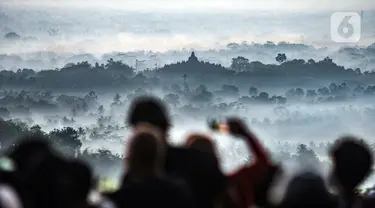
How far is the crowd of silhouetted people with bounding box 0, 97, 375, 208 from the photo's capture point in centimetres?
923

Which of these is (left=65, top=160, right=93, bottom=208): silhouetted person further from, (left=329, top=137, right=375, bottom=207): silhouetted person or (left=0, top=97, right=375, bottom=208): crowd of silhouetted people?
(left=329, top=137, right=375, bottom=207): silhouetted person

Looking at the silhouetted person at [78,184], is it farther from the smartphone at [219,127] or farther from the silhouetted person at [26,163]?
the smartphone at [219,127]

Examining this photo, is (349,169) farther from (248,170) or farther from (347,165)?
(248,170)

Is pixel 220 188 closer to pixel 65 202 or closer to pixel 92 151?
pixel 65 202

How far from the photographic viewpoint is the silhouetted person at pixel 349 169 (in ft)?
35.9

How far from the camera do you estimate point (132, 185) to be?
9.99m

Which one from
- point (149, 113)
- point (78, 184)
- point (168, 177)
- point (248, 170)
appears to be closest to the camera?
point (78, 184)

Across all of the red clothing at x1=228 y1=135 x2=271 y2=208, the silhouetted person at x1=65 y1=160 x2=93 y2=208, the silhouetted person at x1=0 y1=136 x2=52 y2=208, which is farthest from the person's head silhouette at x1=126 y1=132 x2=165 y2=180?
the red clothing at x1=228 y1=135 x2=271 y2=208

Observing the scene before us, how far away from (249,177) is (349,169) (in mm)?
1268

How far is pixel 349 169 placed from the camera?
10977 millimetres

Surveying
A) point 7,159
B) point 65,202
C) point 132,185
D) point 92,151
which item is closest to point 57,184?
point 65,202

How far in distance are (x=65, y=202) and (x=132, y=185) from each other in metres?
1.03

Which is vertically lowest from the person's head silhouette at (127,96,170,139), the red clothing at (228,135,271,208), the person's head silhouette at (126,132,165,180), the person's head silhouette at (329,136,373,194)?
the red clothing at (228,135,271,208)

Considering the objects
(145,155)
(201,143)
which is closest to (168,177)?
(145,155)
